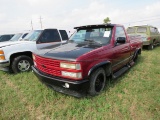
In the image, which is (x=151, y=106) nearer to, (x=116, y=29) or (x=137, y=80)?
(x=137, y=80)

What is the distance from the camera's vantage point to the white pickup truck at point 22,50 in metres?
4.96

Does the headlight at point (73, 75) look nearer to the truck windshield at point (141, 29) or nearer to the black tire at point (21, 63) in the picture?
the black tire at point (21, 63)

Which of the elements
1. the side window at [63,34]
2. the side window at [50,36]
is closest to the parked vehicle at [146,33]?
the side window at [63,34]

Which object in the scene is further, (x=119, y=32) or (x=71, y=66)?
(x=119, y=32)

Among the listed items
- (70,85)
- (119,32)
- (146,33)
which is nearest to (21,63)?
(70,85)

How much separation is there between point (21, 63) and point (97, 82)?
10.3ft

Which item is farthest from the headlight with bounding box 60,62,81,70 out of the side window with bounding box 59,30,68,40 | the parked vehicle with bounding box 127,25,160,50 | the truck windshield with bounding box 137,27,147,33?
the truck windshield with bounding box 137,27,147,33

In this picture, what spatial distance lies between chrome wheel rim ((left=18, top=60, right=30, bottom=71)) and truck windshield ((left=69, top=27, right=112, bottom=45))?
223 cm

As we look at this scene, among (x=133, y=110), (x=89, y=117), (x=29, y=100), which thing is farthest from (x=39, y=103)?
(x=133, y=110)

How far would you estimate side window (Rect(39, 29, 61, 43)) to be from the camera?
5868mm

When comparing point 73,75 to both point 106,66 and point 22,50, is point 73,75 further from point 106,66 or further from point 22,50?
point 22,50

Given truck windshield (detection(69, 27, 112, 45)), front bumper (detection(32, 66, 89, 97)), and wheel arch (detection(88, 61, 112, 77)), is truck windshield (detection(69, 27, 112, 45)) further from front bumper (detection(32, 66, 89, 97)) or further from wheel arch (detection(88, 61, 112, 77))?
front bumper (detection(32, 66, 89, 97))

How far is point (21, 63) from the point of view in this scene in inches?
213

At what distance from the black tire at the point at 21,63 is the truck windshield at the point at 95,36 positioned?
2.14 metres
